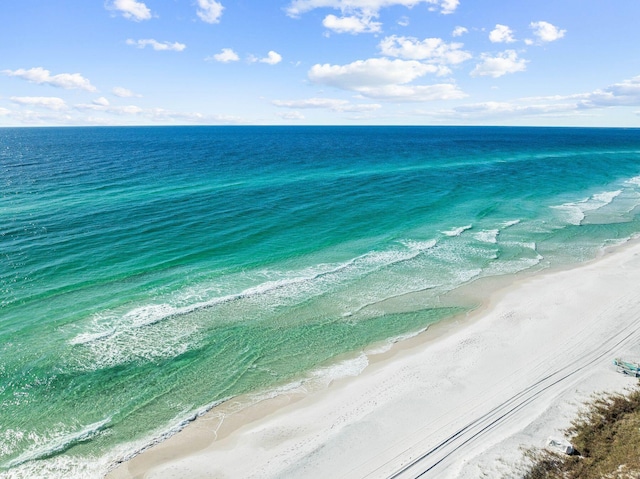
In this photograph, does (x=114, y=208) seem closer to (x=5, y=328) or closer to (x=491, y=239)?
(x=5, y=328)

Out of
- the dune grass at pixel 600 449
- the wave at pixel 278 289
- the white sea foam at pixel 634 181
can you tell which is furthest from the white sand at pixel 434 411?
the white sea foam at pixel 634 181

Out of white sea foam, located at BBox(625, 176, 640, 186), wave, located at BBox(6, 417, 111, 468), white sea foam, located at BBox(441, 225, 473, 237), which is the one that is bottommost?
wave, located at BBox(6, 417, 111, 468)

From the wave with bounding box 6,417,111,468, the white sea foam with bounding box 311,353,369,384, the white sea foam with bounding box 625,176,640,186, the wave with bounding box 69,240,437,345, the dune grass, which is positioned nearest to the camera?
the dune grass

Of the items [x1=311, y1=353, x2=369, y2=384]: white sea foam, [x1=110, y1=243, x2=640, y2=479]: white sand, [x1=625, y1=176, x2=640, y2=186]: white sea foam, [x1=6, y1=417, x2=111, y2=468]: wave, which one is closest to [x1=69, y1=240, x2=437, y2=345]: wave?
[x1=6, y1=417, x2=111, y2=468]: wave

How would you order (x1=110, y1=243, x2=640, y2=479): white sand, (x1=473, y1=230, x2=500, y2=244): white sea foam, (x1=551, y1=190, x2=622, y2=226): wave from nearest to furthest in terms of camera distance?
1. (x1=110, y1=243, x2=640, y2=479): white sand
2. (x1=473, y1=230, x2=500, y2=244): white sea foam
3. (x1=551, y1=190, x2=622, y2=226): wave

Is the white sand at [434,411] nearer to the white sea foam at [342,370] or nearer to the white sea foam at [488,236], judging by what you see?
the white sea foam at [342,370]

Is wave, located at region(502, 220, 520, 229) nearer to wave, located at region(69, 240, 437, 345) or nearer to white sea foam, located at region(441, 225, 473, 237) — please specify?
white sea foam, located at region(441, 225, 473, 237)

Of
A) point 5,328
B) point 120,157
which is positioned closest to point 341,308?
point 5,328
